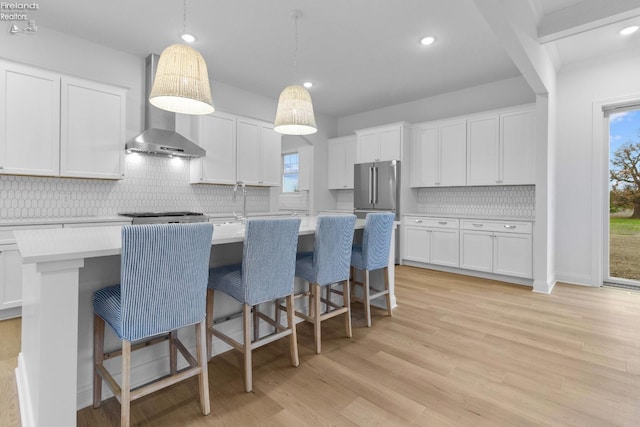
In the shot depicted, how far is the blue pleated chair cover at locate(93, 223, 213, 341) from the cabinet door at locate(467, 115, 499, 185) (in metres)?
4.39

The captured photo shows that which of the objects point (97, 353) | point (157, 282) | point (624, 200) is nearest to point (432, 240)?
point (624, 200)

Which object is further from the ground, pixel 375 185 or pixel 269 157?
pixel 269 157

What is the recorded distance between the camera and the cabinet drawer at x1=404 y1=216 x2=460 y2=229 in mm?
4840

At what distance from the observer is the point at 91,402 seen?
171 cm

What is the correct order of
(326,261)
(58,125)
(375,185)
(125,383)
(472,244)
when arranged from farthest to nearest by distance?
1. (375,185)
2. (472,244)
3. (58,125)
4. (326,261)
5. (125,383)

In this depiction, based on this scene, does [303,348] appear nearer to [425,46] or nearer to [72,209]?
[72,209]

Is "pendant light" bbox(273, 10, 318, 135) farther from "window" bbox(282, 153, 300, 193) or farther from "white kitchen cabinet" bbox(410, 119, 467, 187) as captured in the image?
"window" bbox(282, 153, 300, 193)

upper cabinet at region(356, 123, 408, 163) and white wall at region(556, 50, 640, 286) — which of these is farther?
upper cabinet at region(356, 123, 408, 163)

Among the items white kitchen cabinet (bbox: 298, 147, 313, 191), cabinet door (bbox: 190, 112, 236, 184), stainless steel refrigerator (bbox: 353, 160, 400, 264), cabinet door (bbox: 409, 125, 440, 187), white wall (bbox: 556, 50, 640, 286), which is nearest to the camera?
white wall (bbox: 556, 50, 640, 286)

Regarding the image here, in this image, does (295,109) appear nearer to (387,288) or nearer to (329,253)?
(329,253)

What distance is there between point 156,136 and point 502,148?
4.60 metres

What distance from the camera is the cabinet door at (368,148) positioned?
18.7 ft

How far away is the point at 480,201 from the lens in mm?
5086

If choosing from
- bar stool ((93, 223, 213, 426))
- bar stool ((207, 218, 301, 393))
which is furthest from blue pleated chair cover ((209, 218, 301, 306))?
bar stool ((93, 223, 213, 426))
